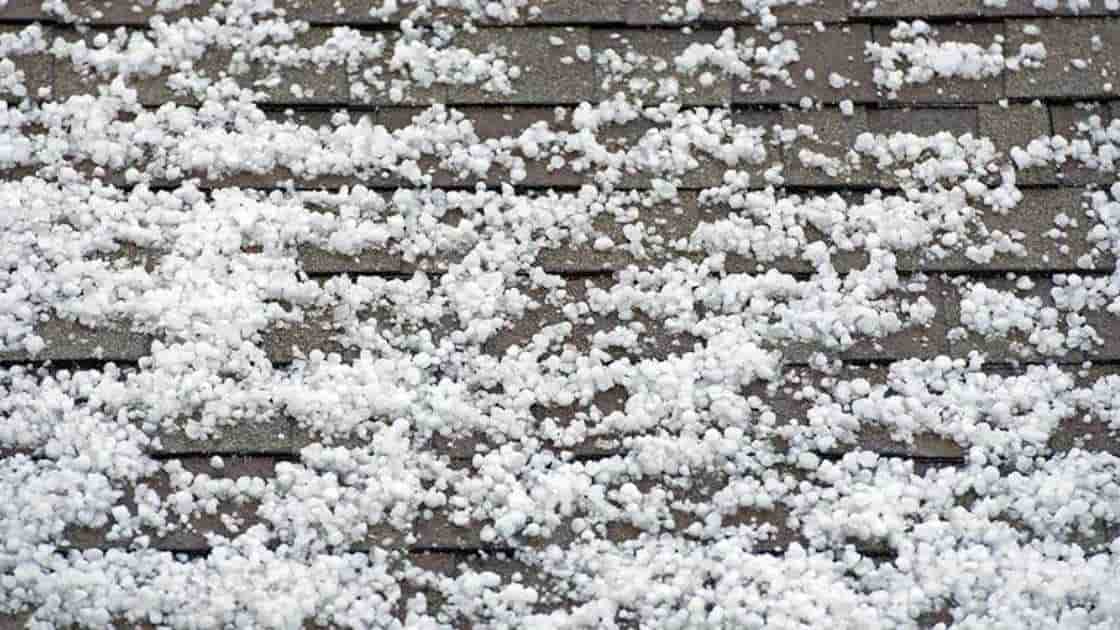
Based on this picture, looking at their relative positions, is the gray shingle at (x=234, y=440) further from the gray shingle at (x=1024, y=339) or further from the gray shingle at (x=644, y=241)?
the gray shingle at (x=1024, y=339)

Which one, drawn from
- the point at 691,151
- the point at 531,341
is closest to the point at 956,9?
the point at 691,151

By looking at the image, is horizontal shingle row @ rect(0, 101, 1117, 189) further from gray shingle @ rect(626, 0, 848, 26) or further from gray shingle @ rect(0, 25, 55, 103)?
gray shingle @ rect(626, 0, 848, 26)

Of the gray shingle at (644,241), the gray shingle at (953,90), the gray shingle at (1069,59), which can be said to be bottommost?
the gray shingle at (644,241)

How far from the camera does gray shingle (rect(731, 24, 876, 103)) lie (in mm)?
2906

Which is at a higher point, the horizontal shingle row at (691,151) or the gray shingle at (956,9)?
the gray shingle at (956,9)

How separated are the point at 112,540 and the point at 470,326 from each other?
0.73 metres

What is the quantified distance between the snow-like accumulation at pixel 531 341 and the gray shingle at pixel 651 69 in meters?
0.01

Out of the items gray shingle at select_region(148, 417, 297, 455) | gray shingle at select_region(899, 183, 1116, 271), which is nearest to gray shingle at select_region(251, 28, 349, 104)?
gray shingle at select_region(148, 417, 297, 455)

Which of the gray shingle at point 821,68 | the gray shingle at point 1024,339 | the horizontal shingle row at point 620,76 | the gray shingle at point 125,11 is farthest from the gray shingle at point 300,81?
the gray shingle at point 1024,339

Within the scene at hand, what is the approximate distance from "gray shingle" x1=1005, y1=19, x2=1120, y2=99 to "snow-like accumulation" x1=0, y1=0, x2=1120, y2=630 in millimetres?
35

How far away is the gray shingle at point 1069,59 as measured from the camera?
9.53 ft

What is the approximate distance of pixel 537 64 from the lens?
2.92 metres

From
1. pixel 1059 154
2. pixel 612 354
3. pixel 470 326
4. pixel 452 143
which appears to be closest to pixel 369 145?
pixel 452 143

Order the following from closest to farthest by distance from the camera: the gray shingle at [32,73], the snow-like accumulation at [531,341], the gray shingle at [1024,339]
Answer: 1. the snow-like accumulation at [531,341]
2. the gray shingle at [1024,339]
3. the gray shingle at [32,73]
